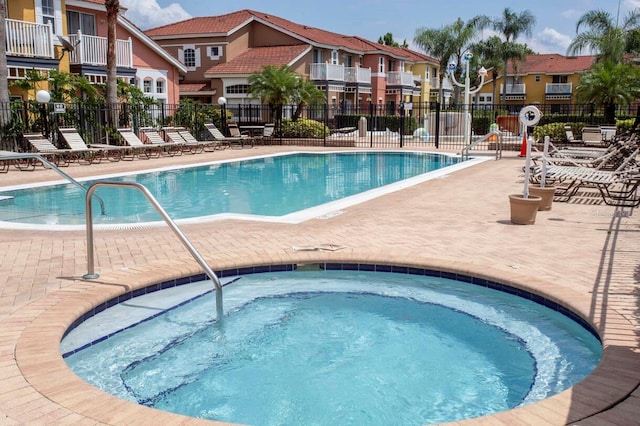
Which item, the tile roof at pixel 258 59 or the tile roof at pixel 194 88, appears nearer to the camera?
the tile roof at pixel 258 59

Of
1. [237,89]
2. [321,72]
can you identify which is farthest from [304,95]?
[321,72]

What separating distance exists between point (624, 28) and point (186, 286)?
164ft

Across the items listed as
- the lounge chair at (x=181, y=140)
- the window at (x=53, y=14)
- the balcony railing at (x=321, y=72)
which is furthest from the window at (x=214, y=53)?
the lounge chair at (x=181, y=140)

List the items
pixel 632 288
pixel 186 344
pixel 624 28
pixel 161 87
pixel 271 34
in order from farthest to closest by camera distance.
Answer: pixel 624 28
pixel 271 34
pixel 161 87
pixel 632 288
pixel 186 344

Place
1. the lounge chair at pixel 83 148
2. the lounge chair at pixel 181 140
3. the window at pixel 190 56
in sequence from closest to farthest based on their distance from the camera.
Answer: the lounge chair at pixel 83 148 < the lounge chair at pixel 181 140 < the window at pixel 190 56

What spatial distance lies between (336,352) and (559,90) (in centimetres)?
6259

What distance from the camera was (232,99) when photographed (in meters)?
39.3

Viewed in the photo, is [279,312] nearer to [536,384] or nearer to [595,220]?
[536,384]

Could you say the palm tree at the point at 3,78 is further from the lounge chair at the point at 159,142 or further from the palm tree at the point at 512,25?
the palm tree at the point at 512,25

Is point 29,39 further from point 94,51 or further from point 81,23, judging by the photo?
point 81,23

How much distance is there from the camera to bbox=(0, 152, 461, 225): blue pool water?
11.0 metres

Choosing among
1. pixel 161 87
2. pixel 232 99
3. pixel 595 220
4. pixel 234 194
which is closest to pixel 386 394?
pixel 595 220

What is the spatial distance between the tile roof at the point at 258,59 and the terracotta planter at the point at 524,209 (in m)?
30.8

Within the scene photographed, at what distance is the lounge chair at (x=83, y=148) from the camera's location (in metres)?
18.9
